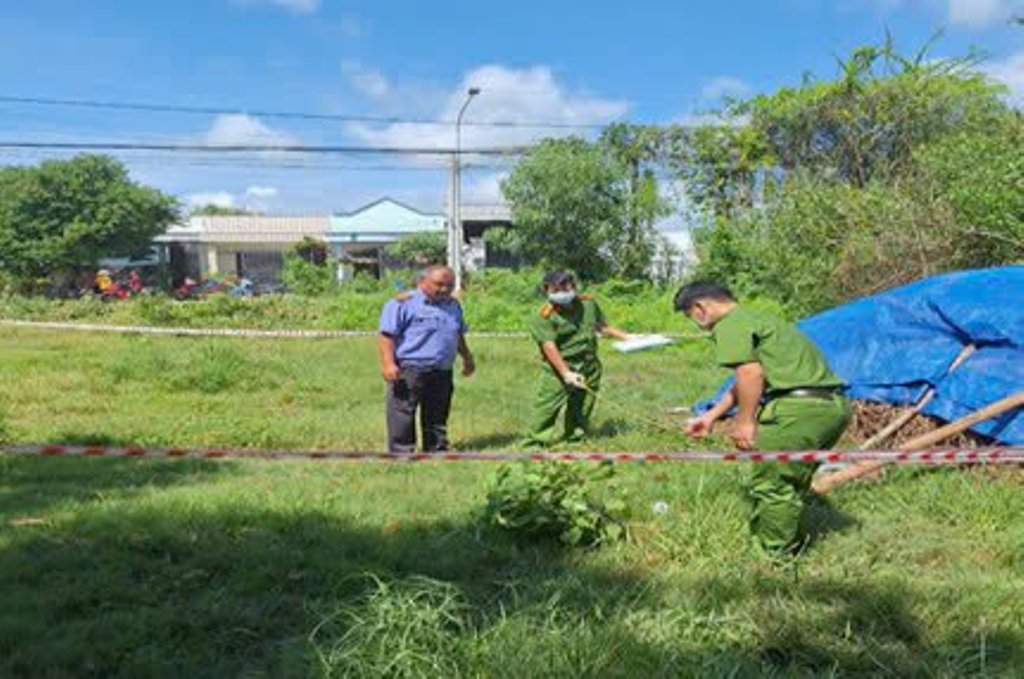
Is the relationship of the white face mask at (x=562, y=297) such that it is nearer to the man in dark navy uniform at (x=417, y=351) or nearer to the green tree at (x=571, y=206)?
the man in dark navy uniform at (x=417, y=351)

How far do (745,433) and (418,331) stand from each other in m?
2.98

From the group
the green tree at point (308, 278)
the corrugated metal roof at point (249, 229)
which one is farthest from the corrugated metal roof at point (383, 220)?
the green tree at point (308, 278)

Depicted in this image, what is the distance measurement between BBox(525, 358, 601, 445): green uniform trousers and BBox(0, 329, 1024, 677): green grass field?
0.46 metres

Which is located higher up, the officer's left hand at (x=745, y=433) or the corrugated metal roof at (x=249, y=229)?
the corrugated metal roof at (x=249, y=229)

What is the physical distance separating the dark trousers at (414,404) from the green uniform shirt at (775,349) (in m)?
2.81

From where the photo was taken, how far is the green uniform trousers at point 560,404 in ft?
25.5

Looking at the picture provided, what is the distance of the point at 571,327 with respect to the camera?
25.5ft

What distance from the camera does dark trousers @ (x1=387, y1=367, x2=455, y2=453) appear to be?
23.2 ft

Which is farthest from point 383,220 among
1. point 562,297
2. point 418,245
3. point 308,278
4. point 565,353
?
point 562,297

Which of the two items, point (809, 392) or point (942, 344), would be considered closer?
point (809, 392)

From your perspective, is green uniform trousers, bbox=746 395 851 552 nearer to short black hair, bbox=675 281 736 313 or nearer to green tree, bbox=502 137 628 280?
short black hair, bbox=675 281 736 313

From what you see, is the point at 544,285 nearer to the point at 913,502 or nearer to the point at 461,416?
the point at 461,416

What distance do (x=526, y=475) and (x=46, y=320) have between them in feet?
66.8

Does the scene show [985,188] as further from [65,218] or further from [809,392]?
[65,218]
